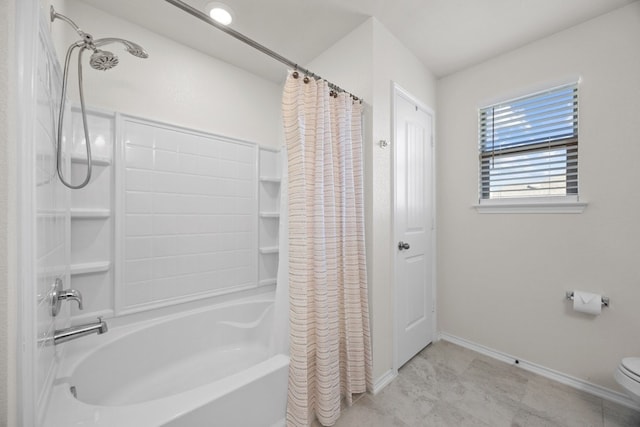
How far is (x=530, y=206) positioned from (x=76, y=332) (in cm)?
286

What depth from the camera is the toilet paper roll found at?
5.29 feet

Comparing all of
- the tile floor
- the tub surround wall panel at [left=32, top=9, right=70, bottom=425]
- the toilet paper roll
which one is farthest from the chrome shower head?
the toilet paper roll

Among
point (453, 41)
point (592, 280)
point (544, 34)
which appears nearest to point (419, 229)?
point (592, 280)

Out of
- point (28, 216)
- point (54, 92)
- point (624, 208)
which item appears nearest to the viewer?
point (28, 216)

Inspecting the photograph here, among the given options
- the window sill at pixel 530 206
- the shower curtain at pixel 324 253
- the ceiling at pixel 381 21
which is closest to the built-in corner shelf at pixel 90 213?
the shower curtain at pixel 324 253

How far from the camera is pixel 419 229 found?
7.11 feet

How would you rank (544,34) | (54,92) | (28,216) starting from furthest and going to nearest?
(544,34)
(54,92)
(28,216)

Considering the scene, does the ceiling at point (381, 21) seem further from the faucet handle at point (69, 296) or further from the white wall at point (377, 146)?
the faucet handle at point (69, 296)

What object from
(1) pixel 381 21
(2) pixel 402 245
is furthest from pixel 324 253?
(1) pixel 381 21

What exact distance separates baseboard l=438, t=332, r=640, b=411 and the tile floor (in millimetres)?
41

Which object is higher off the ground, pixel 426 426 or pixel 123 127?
pixel 123 127

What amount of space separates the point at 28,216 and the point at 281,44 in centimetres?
193

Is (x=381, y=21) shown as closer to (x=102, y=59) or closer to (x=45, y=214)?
(x=102, y=59)

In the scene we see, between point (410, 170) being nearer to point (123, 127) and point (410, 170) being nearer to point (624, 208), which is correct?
point (624, 208)
